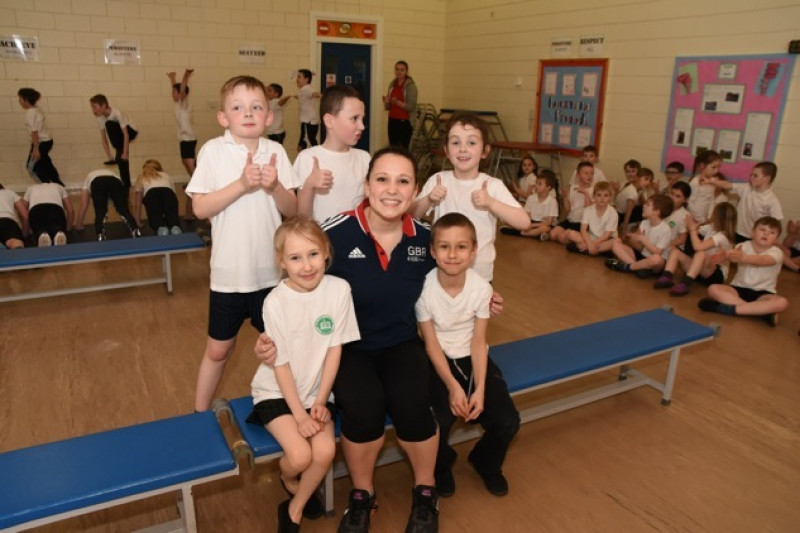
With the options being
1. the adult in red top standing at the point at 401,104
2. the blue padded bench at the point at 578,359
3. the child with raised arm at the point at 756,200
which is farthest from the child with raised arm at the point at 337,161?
the adult in red top standing at the point at 401,104

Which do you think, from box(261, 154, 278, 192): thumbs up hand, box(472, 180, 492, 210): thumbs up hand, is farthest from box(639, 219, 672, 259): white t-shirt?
box(261, 154, 278, 192): thumbs up hand

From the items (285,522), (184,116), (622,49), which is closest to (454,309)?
(285,522)

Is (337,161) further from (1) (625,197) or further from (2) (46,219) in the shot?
(1) (625,197)

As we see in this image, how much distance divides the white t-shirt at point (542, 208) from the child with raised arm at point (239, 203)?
4.77 meters

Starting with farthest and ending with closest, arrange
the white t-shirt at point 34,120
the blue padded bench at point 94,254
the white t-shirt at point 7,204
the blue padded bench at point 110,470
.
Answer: the white t-shirt at point 34,120 → the white t-shirt at point 7,204 → the blue padded bench at point 94,254 → the blue padded bench at point 110,470

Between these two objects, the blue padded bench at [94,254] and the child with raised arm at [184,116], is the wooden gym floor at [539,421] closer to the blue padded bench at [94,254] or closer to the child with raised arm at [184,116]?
the blue padded bench at [94,254]

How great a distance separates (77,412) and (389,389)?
5.64 feet

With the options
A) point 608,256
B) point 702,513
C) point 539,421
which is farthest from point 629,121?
point 702,513

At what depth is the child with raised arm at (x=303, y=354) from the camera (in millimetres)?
1953

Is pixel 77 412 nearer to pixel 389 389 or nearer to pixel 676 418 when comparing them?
pixel 389 389

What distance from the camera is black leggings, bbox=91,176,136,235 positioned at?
215 inches

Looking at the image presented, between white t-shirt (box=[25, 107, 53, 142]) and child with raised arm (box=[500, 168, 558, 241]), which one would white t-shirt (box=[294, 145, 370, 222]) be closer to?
child with raised arm (box=[500, 168, 558, 241])

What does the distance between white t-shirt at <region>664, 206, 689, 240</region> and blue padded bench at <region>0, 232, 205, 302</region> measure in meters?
4.14

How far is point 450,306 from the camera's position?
2.28m
